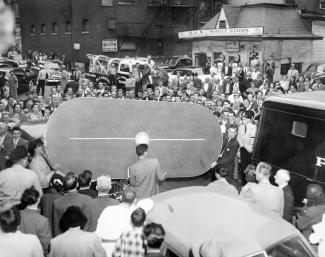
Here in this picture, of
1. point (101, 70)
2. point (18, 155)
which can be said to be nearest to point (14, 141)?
point (18, 155)

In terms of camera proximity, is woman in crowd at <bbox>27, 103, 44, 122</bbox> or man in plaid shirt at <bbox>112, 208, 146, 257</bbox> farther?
woman in crowd at <bbox>27, 103, 44, 122</bbox>

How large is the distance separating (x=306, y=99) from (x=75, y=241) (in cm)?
493

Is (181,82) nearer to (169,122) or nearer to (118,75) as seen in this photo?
(118,75)

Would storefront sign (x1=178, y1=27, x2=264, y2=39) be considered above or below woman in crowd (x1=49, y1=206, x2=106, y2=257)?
above

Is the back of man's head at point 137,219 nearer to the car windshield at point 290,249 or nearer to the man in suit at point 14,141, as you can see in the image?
the car windshield at point 290,249

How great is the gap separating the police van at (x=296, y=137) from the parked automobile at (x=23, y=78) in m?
17.6

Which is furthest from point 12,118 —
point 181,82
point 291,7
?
point 291,7

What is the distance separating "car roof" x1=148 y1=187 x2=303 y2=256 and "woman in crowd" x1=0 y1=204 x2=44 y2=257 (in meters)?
1.31

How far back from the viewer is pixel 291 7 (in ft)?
97.8

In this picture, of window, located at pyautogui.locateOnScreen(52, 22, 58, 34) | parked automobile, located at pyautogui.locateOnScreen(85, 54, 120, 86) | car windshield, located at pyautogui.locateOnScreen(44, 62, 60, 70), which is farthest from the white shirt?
window, located at pyautogui.locateOnScreen(52, 22, 58, 34)

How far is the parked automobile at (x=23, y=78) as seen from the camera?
77.7 feet

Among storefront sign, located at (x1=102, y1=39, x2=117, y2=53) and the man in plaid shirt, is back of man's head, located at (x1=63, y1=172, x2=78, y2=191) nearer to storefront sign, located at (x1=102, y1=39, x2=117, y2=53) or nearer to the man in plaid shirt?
the man in plaid shirt

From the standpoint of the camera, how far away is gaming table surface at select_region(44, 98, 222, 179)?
8.11 meters

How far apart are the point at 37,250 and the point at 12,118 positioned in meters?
7.34
